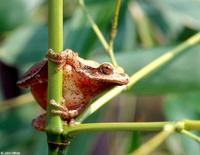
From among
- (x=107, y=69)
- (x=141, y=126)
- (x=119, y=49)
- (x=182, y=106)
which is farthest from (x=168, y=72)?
(x=141, y=126)

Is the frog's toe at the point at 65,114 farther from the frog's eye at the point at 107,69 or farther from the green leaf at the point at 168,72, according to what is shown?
the green leaf at the point at 168,72

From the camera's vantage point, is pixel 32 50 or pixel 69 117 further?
pixel 32 50

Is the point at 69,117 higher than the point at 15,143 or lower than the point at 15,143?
lower

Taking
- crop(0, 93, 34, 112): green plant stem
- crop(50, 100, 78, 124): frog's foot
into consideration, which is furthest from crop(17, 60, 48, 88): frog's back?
crop(0, 93, 34, 112): green plant stem

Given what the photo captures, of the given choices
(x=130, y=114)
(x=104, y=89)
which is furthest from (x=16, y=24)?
(x=104, y=89)

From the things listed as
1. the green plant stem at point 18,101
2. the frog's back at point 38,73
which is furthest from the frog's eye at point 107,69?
the green plant stem at point 18,101

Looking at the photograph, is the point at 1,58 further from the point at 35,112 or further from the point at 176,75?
the point at 176,75
